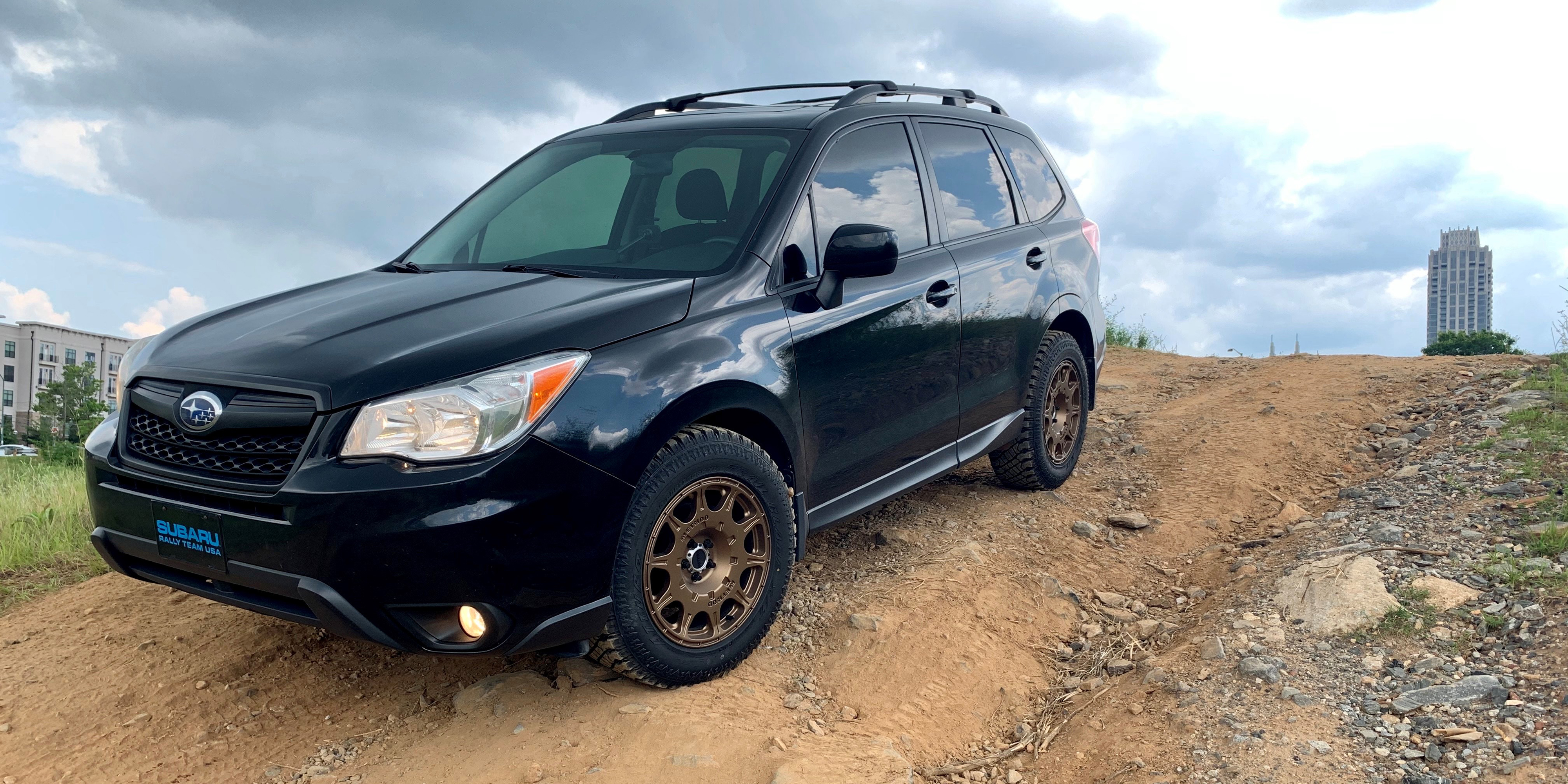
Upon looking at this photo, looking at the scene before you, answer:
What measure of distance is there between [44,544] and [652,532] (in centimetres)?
426

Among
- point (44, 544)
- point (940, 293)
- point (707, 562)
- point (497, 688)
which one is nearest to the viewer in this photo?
point (707, 562)

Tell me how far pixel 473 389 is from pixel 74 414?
284 ft

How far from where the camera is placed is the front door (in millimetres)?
3934

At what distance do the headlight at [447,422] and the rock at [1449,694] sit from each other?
9.34 ft

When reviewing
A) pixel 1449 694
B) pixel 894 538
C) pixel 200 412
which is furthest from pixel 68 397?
pixel 1449 694

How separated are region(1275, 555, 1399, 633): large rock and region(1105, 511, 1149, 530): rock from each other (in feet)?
3.63

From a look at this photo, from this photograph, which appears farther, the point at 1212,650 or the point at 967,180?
the point at 967,180

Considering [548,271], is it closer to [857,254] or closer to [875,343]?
[857,254]

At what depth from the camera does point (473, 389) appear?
2969 mm

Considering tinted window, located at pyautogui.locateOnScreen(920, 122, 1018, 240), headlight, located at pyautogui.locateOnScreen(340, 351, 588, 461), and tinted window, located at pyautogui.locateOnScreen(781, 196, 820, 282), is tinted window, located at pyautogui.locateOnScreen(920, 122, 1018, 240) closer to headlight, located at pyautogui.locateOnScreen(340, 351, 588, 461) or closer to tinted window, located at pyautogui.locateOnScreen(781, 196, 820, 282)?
tinted window, located at pyautogui.locateOnScreen(781, 196, 820, 282)

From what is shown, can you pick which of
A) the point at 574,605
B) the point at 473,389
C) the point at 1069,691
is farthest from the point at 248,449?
the point at 1069,691

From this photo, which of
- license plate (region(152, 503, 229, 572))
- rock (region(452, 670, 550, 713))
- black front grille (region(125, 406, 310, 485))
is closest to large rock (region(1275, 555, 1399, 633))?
rock (region(452, 670, 550, 713))

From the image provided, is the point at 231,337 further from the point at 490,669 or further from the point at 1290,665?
the point at 1290,665

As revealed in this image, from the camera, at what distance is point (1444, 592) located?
4121mm
